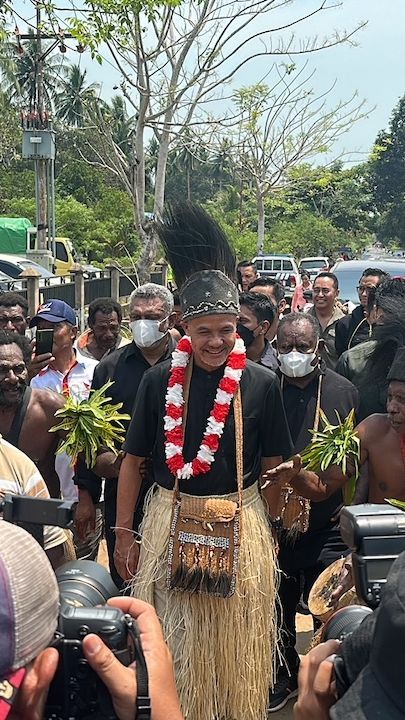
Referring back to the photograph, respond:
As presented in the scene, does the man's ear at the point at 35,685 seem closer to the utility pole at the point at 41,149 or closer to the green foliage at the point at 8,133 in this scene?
the utility pole at the point at 41,149

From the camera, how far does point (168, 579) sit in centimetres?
364

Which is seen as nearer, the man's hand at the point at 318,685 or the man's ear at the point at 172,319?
the man's hand at the point at 318,685

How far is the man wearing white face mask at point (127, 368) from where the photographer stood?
4480mm

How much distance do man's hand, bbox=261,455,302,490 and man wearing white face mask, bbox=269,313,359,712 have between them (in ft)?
2.40

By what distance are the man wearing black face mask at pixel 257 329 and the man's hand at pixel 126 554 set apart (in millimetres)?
1822

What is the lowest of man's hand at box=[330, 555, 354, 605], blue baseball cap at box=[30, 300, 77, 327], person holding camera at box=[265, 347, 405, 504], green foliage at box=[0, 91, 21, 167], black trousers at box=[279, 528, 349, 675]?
black trousers at box=[279, 528, 349, 675]

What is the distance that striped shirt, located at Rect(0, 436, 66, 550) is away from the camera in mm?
2959

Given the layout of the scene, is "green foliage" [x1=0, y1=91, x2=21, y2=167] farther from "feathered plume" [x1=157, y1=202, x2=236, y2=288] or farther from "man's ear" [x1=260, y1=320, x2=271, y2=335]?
"feathered plume" [x1=157, y1=202, x2=236, y2=288]

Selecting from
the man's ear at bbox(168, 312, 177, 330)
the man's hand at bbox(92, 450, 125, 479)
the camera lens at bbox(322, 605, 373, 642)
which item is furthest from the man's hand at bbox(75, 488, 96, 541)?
the camera lens at bbox(322, 605, 373, 642)

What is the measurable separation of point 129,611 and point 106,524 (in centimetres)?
284

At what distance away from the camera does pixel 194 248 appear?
3.96m

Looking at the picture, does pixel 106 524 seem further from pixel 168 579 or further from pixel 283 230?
pixel 283 230

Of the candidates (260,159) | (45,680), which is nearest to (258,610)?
(45,680)

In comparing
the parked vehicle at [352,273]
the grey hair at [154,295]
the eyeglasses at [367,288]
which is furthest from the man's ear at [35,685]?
the parked vehicle at [352,273]
